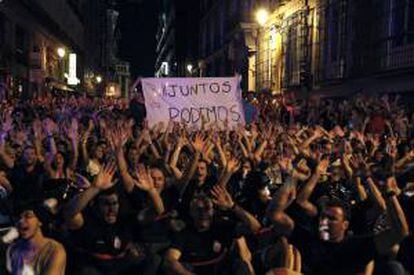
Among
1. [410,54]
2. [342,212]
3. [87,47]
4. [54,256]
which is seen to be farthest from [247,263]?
[87,47]

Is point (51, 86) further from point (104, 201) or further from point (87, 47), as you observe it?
A: point (104, 201)

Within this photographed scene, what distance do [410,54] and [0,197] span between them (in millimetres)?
12304

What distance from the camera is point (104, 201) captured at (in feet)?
20.6

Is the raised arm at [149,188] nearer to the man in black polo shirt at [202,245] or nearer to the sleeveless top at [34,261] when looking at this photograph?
the man in black polo shirt at [202,245]

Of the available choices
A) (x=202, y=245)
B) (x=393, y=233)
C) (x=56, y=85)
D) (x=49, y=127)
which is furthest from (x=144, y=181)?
(x=56, y=85)

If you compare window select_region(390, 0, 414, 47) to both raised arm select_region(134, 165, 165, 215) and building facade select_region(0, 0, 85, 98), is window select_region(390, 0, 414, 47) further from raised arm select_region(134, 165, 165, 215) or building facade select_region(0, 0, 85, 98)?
raised arm select_region(134, 165, 165, 215)

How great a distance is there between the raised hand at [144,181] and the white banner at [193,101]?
7.02 meters

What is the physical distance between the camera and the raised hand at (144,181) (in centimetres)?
690

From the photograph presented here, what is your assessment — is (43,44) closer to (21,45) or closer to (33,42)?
(33,42)

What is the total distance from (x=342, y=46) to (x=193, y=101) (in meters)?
9.74

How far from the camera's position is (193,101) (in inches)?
581

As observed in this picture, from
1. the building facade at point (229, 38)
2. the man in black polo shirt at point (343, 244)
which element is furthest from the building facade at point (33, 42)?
the man in black polo shirt at point (343, 244)

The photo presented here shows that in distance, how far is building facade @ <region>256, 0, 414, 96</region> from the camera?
19.0m

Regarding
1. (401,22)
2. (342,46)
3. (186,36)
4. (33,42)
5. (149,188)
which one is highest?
(186,36)
